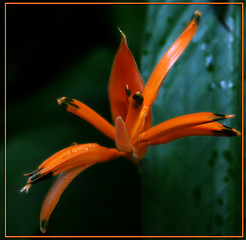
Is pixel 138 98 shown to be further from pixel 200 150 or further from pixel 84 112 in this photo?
pixel 200 150

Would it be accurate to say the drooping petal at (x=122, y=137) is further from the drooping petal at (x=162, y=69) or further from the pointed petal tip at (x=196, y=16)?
the pointed petal tip at (x=196, y=16)

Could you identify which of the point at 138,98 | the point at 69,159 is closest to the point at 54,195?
the point at 69,159

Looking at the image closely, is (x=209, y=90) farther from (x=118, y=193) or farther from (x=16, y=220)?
(x=16, y=220)

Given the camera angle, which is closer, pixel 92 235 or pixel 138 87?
pixel 138 87

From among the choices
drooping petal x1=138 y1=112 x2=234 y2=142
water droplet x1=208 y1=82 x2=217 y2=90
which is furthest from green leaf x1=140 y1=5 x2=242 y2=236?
drooping petal x1=138 y1=112 x2=234 y2=142

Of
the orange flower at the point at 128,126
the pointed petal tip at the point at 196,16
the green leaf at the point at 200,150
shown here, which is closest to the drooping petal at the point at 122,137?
the orange flower at the point at 128,126

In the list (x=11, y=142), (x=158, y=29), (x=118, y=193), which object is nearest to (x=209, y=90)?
(x=158, y=29)
